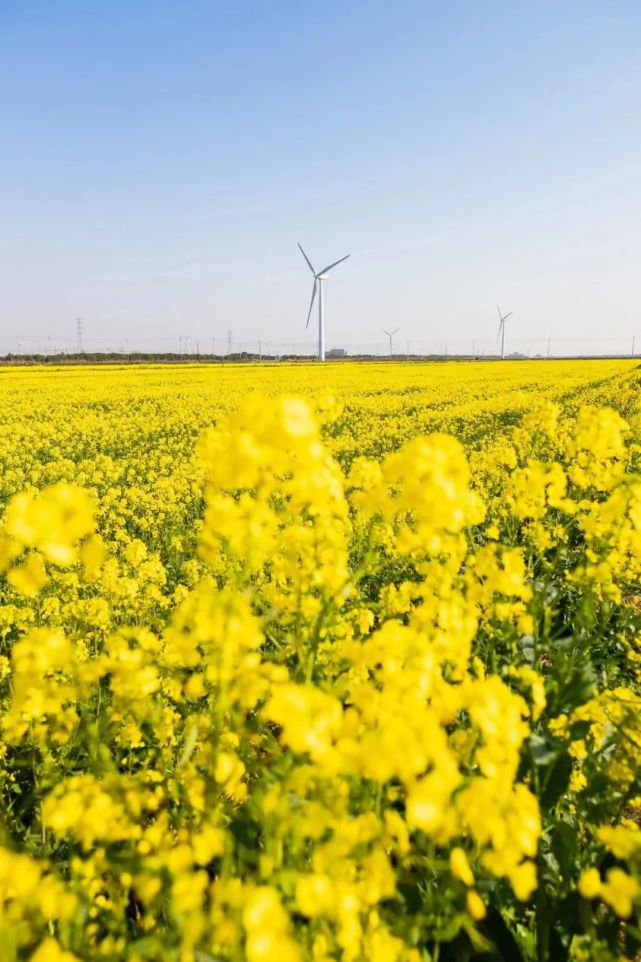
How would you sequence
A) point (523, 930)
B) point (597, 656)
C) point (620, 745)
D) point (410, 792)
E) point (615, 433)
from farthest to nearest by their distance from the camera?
point (597, 656) < point (615, 433) < point (620, 745) < point (523, 930) < point (410, 792)

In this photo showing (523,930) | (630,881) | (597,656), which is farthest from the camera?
(597,656)

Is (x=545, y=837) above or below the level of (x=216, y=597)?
below

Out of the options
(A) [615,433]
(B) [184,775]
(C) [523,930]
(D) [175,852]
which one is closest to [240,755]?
(B) [184,775]

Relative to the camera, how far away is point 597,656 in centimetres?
365

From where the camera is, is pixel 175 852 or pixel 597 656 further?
pixel 597 656

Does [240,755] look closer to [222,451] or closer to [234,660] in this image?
[234,660]

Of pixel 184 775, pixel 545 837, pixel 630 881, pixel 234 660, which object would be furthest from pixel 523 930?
pixel 234 660

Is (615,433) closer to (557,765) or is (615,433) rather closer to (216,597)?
(557,765)

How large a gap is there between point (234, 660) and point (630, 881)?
867mm

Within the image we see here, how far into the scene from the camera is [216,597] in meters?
1.29

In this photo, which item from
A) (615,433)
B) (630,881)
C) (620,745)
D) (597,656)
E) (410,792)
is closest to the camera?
(410,792)

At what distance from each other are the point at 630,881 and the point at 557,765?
0.80m

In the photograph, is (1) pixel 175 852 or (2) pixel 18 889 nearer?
(2) pixel 18 889

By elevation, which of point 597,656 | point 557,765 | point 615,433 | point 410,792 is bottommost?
point 597,656
